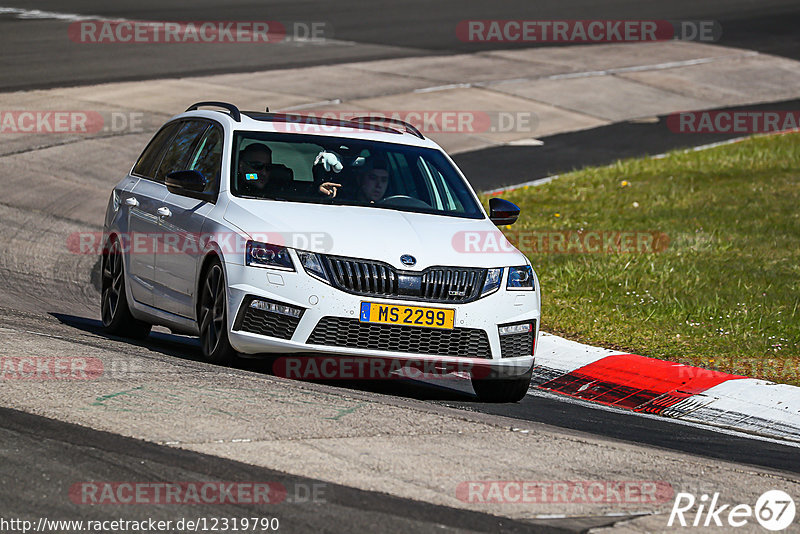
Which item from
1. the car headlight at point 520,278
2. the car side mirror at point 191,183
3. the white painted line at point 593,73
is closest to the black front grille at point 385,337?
the car headlight at point 520,278

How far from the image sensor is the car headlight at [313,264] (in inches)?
307

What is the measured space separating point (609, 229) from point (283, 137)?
6.54 metres

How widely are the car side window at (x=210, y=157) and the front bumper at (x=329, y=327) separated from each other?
1.12 metres

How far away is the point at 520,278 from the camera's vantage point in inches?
329

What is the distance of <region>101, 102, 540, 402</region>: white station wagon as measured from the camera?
7824 mm

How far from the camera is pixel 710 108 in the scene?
2538cm

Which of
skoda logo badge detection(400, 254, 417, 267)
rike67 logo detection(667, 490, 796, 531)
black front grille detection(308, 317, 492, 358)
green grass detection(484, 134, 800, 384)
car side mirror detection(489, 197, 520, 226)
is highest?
car side mirror detection(489, 197, 520, 226)

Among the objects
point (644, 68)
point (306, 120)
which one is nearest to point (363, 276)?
point (306, 120)

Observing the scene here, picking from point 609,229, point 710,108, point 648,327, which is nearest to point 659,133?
point 710,108

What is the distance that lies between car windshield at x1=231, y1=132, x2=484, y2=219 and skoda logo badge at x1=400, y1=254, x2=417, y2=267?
0.89 meters

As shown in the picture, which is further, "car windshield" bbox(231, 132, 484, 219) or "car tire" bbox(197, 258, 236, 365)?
"car windshield" bbox(231, 132, 484, 219)

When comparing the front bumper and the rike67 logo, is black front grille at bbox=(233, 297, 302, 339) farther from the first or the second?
the rike67 logo

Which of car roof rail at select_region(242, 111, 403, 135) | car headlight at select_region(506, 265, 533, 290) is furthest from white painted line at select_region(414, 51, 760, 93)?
car headlight at select_region(506, 265, 533, 290)

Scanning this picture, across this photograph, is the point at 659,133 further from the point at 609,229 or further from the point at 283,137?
the point at 283,137
